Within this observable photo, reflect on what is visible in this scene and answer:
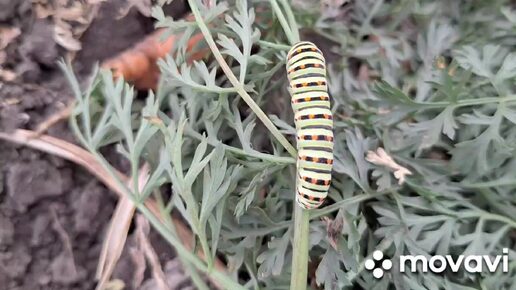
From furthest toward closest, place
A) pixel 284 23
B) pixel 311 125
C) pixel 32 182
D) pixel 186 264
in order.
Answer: pixel 32 182 → pixel 186 264 → pixel 284 23 → pixel 311 125

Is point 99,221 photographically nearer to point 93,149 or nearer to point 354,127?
point 93,149

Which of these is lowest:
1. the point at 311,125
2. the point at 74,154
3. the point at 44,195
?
the point at 44,195

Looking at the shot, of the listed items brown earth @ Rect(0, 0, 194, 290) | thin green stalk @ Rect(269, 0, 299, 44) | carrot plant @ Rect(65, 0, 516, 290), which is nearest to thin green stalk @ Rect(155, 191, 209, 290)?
carrot plant @ Rect(65, 0, 516, 290)

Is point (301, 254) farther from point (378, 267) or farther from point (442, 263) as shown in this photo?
point (442, 263)

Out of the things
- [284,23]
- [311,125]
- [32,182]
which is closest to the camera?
[311,125]

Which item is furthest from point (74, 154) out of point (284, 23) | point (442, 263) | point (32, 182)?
point (442, 263)

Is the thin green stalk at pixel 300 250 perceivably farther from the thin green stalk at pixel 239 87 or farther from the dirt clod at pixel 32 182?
the dirt clod at pixel 32 182

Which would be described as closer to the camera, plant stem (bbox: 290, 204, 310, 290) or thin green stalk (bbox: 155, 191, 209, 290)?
plant stem (bbox: 290, 204, 310, 290)

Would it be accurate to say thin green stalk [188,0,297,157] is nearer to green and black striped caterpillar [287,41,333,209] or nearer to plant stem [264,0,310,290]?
green and black striped caterpillar [287,41,333,209]
